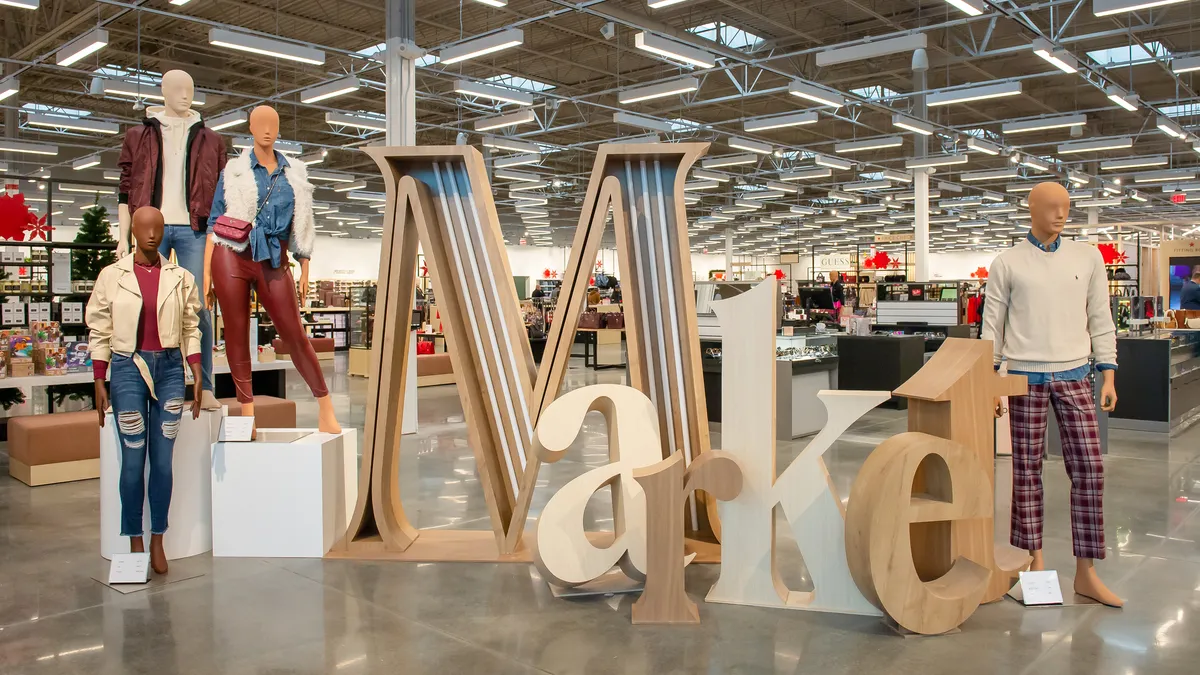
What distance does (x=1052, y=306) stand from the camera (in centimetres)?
331

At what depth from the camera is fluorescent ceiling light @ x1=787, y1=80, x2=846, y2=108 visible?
41.2 ft

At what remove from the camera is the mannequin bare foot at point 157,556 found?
150 inches

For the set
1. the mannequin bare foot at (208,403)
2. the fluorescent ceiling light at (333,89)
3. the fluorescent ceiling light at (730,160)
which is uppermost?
the fluorescent ceiling light at (730,160)

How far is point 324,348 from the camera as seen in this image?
688 inches

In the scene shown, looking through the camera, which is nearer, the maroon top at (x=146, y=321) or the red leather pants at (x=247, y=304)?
the maroon top at (x=146, y=321)

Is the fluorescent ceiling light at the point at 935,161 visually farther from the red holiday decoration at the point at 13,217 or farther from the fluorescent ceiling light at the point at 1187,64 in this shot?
the red holiday decoration at the point at 13,217

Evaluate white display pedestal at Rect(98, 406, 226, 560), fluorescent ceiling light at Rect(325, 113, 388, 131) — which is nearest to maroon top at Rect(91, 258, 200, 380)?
white display pedestal at Rect(98, 406, 226, 560)

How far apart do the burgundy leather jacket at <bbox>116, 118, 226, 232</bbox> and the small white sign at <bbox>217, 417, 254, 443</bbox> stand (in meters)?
0.95

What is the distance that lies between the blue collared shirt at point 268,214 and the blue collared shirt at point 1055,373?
3.29 meters

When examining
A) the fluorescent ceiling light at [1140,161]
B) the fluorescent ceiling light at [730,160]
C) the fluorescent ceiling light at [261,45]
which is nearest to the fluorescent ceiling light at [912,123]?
the fluorescent ceiling light at [730,160]

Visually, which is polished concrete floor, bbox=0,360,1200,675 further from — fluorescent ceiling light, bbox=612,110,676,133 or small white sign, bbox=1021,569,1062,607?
fluorescent ceiling light, bbox=612,110,676,133

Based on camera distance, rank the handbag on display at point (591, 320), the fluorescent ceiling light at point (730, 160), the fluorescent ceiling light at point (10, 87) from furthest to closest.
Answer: the fluorescent ceiling light at point (730, 160), the handbag on display at point (591, 320), the fluorescent ceiling light at point (10, 87)

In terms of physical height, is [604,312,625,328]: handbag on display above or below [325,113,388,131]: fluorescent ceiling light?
below

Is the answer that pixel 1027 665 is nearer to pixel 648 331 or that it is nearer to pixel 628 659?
pixel 628 659
